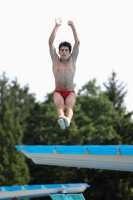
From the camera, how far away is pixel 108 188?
30.4 meters

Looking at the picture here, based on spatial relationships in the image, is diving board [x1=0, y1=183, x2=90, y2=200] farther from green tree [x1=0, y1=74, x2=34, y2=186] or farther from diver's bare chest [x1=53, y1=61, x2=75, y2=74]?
diver's bare chest [x1=53, y1=61, x2=75, y2=74]

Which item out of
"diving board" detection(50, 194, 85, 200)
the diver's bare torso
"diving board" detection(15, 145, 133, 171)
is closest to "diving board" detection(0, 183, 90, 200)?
"diving board" detection(15, 145, 133, 171)

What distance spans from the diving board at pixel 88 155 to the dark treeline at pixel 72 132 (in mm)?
8111

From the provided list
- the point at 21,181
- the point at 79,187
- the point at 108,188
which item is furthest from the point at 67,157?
the point at 21,181

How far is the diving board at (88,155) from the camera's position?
718 inches

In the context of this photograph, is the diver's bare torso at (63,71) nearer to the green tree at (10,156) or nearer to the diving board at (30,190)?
the diving board at (30,190)

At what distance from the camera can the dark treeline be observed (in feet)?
101

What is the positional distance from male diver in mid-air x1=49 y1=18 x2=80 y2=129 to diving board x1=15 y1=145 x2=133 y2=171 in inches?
316

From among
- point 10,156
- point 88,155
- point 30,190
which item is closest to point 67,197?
point 88,155

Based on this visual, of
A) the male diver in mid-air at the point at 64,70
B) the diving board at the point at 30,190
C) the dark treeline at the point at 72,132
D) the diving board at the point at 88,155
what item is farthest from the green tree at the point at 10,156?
the male diver in mid-air at the point at 64,70

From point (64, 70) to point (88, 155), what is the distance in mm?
10368

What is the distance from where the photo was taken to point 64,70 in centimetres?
965

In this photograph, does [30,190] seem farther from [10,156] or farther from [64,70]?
[64,70]

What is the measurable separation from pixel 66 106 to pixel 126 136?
22.4 m
